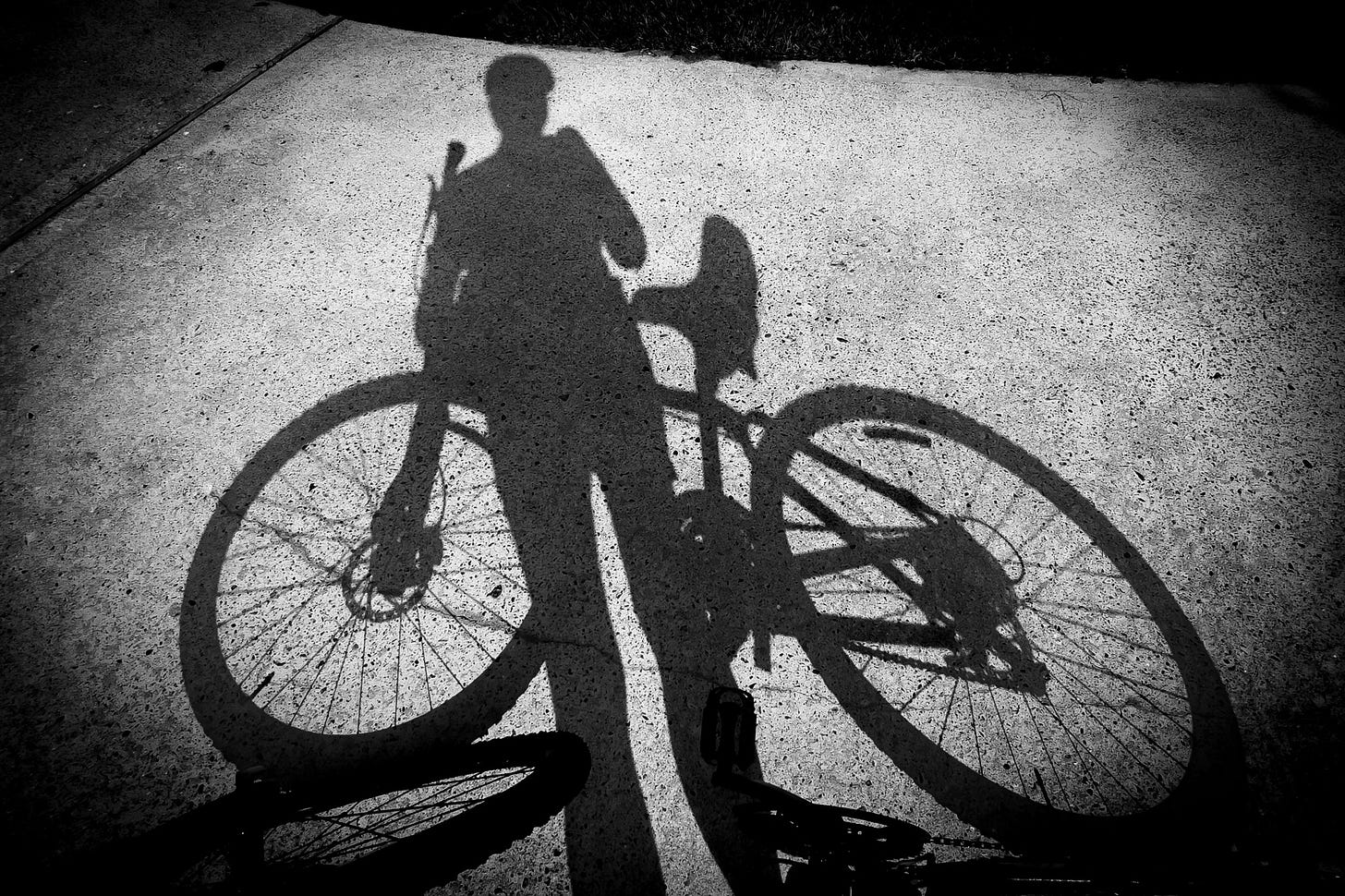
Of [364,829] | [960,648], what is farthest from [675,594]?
[364,829]

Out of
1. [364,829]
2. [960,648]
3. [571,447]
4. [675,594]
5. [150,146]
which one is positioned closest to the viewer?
[364,829]

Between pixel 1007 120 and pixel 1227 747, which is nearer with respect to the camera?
pixel 1227 747

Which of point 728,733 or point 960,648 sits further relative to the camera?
point 960,648

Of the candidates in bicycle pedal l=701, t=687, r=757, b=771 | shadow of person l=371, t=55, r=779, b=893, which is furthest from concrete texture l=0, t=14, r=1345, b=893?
bicycle pedal l=701, t=687, r=757, b=771

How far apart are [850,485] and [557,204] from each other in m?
2.63

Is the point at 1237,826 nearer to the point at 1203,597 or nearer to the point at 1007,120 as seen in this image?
the point at 1203,597

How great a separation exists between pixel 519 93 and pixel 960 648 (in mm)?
4737

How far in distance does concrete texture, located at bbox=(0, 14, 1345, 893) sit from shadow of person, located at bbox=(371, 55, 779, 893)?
88mm

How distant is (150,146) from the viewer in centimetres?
386

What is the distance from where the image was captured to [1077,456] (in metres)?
2.73

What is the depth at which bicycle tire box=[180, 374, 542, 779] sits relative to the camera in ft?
6.98

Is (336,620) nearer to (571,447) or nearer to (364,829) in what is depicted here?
(364,829)

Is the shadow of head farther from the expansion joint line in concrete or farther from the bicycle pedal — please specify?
the bicycle pedal

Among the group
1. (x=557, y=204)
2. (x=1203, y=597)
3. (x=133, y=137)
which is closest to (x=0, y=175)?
(x=133, y=137)
